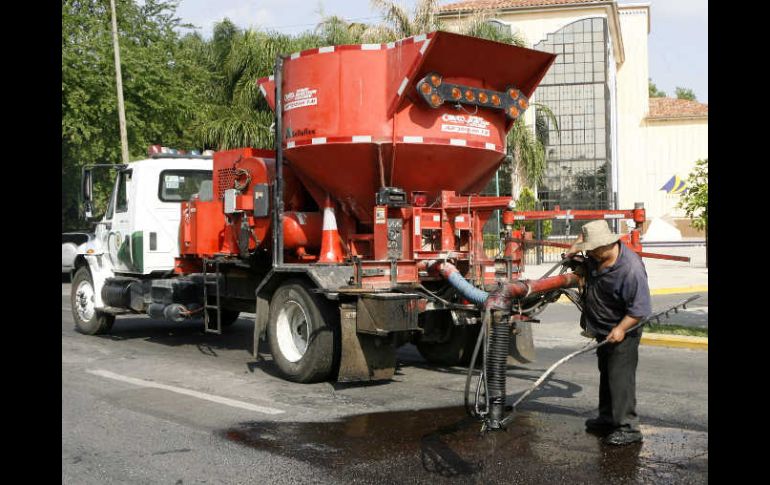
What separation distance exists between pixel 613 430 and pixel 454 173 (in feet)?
11.9

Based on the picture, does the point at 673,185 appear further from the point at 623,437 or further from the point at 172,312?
the point at 623,437

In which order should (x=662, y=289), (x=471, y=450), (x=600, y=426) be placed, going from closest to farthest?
(x=471, y=450)
(x=600, y=426)
(x=662, y=289)

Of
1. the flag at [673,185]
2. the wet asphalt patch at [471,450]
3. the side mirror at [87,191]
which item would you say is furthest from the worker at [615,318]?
the flag at [673,185]

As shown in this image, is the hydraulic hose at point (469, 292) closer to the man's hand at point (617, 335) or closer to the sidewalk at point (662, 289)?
the man's hand at point (617, 335)

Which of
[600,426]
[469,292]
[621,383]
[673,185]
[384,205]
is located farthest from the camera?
[673,185]

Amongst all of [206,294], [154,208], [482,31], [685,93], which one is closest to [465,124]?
[206,294]

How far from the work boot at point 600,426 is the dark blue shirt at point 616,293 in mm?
656

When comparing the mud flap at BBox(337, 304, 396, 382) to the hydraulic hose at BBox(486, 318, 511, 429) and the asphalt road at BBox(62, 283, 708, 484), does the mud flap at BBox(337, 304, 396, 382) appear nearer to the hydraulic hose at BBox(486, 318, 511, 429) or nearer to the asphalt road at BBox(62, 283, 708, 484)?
the asphalt road at BBox(62, 283, 708, 484)

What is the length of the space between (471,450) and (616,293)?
5.00 feet

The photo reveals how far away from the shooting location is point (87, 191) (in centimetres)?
A: 1177

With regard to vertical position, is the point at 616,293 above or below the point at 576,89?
below

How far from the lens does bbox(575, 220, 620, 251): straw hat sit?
593 centimetres

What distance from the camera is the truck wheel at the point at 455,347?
9250mm

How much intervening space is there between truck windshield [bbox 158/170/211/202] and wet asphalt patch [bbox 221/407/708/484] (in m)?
5.86
